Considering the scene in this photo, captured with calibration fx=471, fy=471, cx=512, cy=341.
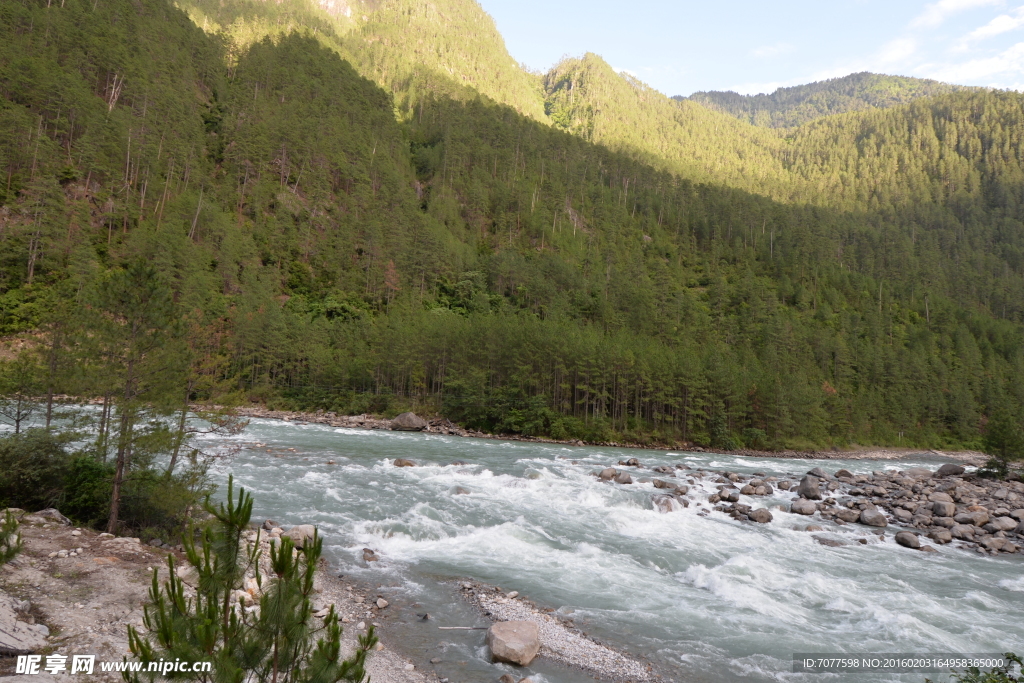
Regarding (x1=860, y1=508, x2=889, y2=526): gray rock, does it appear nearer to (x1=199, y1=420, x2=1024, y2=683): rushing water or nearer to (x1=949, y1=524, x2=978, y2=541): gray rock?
(x1=199, y1=420, x2=1024, y2=683): rushing water

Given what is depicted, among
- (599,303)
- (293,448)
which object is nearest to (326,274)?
(599,303)

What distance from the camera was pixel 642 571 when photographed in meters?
13.1

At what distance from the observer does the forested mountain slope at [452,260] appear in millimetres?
48656

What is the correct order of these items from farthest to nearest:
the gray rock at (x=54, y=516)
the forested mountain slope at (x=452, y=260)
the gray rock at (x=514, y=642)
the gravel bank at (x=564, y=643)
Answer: the forested mountain slope at (x=452, y=260), the gray rock at (x=54, y=516), the gravel bank at (x=564, y=643), the gray rock at (x=514, y=642)

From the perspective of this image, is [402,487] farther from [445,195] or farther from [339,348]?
[445,195]

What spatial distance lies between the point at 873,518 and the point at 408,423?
33.8 metres

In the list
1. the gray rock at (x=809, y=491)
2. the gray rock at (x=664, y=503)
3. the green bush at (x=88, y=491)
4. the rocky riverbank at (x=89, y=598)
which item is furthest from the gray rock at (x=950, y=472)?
the green bush at (x=88, y=491)

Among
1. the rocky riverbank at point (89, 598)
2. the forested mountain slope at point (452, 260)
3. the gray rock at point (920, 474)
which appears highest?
the forested mountain slope at point (452, 260)

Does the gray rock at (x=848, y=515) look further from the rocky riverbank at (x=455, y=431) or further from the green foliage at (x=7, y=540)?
the green foliage at (x=7, y=540)

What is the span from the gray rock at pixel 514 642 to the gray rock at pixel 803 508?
1675cm

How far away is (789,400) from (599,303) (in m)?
32.4

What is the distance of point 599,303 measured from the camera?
76250 mm

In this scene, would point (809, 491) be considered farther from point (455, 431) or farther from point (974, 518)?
point (455, 431)

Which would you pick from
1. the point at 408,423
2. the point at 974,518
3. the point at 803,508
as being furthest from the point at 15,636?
the point at 408,423
